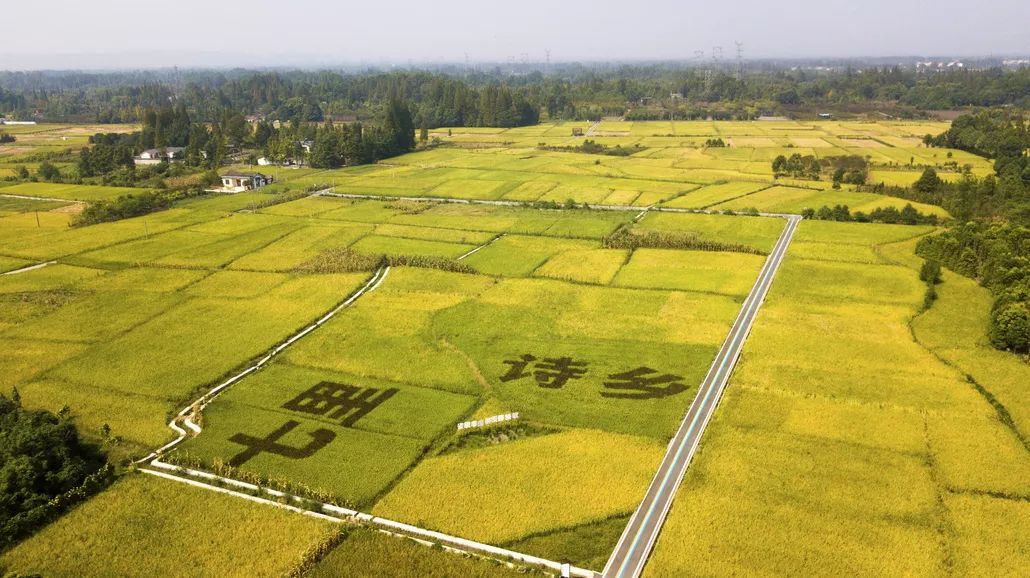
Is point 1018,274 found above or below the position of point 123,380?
above

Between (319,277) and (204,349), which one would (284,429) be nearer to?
(204,349)

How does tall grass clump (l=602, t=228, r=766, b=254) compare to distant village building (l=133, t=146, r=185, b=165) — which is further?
distant village building (l=133, t=146, r=185, b=165)

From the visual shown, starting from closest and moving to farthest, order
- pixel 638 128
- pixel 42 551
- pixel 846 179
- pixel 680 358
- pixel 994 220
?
pixel 42 551 < pixel 680 358 < pixel 994 220 < pixel 846 179 < pixel 638 128

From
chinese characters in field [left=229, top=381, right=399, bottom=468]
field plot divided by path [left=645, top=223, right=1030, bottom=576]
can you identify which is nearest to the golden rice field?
chinese characters in field [left=229, top=381, right=399, bottom=468]

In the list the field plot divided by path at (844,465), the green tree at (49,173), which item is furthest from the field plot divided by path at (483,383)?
the green tree at (49,173)

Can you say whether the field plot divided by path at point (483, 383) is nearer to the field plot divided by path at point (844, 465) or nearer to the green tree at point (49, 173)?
the field plot divided by path at point (844, 465)

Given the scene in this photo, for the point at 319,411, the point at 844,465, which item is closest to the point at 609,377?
the point at 844,465

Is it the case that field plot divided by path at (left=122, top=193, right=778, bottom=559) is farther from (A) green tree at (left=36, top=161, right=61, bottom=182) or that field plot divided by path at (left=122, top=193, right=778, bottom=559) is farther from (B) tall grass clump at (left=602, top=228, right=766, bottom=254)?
(A) green tree at (left=36, top=161, right=61, bottom=182)

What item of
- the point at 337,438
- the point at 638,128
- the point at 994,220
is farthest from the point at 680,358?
the point at 638,128

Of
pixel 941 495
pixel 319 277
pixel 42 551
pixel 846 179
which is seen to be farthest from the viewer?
pixel 846 179
